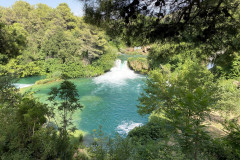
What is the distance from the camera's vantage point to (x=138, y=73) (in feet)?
74.4

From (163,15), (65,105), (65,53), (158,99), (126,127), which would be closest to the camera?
(163,15)

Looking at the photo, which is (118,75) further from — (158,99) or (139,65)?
(158,99)

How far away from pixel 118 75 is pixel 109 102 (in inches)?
369

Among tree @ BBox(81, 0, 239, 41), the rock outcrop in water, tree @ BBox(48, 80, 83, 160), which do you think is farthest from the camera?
the rock outcrop in water

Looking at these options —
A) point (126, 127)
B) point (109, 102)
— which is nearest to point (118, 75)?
point (109, 102)

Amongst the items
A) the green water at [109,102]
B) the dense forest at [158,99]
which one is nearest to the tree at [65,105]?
the dense forest at [158,99]

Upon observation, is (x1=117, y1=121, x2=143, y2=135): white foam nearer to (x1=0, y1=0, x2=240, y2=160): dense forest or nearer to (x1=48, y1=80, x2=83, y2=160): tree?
(x1=0, y1=0, x2=240, y2=160): dense forest

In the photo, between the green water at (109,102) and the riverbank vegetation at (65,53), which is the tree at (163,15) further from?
the riverbank vegetation at (65,53)

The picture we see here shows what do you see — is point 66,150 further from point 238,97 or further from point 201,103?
point 238,97

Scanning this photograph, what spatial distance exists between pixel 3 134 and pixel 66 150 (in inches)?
73.0

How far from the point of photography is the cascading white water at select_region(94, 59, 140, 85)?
19.8 m

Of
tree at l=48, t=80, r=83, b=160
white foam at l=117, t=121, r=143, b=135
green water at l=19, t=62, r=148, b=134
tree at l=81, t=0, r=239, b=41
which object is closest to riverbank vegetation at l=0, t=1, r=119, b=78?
green water at l=19, t=62, r=148, b=134

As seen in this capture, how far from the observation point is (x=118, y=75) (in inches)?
880

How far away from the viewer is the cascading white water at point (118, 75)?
1980 centimetres
